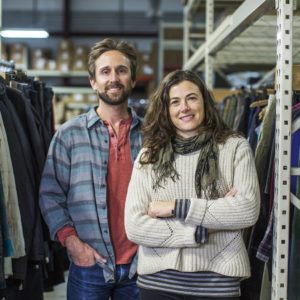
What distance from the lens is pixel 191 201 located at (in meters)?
1.99

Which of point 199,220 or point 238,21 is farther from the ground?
point 238,21

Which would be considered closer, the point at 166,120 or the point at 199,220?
the point at 199,220

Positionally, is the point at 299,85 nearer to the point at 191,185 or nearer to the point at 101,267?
the point at 191,185

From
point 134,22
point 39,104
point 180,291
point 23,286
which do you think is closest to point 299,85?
point 180,291

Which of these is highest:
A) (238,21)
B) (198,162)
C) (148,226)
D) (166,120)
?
(238,21)

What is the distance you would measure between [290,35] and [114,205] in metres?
1.02

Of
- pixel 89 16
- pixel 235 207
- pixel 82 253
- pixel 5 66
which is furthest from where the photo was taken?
pixel 89 16

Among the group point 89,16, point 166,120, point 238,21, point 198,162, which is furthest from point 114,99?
point 89,16

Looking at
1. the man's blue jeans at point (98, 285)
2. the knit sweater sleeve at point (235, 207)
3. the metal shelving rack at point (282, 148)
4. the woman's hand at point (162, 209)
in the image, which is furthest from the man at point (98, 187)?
the metal shelving rack at point (282, 148)

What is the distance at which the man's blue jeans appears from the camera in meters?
2.42

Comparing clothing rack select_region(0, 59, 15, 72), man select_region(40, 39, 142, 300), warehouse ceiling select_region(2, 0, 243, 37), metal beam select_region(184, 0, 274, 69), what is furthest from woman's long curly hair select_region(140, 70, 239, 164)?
warehouse ceiling select_region(2, 0, 243, 37)

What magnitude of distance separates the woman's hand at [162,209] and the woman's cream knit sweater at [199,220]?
3cm

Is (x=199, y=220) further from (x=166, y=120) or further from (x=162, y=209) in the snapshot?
(x=166, y=120)

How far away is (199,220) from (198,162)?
0.72 feet
